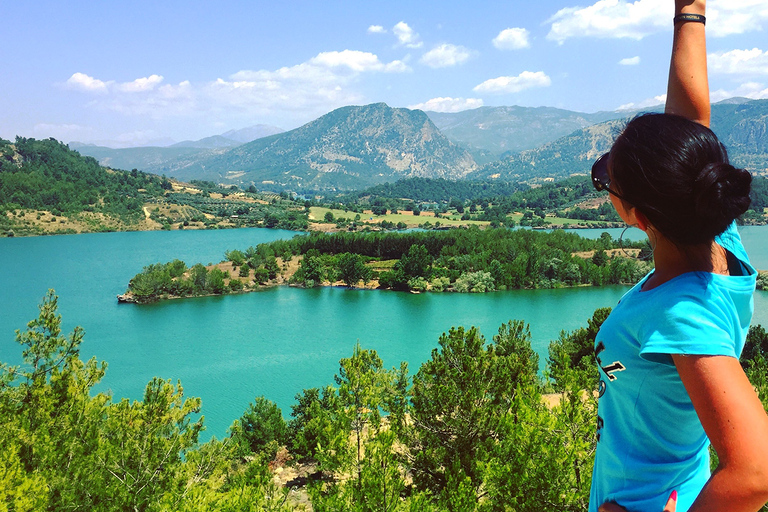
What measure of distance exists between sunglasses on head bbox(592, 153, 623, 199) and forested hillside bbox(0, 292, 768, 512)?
437cm

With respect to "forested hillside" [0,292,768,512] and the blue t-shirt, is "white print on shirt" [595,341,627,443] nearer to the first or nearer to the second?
the blue t-shirt

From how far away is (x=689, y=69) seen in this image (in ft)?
4.28

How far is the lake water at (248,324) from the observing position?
23.2 meters

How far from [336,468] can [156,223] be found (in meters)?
77.7

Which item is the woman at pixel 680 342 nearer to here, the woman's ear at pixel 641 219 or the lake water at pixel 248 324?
the woman's ear at pixel 641 219

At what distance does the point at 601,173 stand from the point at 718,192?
0.27m

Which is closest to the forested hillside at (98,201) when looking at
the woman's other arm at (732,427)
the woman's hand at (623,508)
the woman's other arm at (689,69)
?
the woman's other arm at (689,69)

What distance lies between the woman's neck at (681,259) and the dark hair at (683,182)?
0.06 ft

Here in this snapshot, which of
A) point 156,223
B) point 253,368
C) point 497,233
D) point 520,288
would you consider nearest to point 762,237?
point 497,233

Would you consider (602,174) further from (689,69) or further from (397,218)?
(397,218)

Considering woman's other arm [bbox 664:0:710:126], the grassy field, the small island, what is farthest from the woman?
the grassy field

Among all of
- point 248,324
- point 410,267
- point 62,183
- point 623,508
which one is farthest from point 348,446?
point 62,183

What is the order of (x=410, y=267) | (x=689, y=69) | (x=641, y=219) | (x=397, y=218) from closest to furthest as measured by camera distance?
1. (x=641, y=219)
2. (x=689, y=69)
3. (x=410, y=267)
4. (x=397, y=218)

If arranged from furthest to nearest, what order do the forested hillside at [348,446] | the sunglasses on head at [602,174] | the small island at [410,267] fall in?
1. the small island at [410,267]
2. the forested hillside at [348,446]
3. the sunglasses on head at [602,174]
